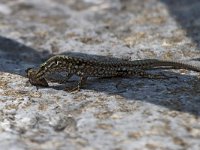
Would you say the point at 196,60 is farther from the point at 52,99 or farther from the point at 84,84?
the point at 52,99

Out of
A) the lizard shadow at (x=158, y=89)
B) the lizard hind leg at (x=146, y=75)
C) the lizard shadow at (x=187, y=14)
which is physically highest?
the lizard shadow at (x=187, y=14)

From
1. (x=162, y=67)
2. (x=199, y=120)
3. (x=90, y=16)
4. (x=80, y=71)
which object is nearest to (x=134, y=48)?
(x=162, y=67)

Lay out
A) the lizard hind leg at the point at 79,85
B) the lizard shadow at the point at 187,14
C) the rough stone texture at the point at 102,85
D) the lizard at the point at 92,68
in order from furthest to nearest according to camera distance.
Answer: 1. the lizard shadow at the point at 187,14
2. the lizard at the point at 92,68
3. the lizard hind leg at the point at 79,85
4. the rough stone texture at the point at 102,85

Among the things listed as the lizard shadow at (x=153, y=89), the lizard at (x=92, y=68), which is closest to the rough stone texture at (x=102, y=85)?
the lizard shadow at (x=153, y=89)

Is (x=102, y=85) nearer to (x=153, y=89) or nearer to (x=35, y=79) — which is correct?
(x=153, y=89)

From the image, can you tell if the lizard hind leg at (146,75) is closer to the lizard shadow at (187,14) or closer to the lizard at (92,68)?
the lizard at (92,68)

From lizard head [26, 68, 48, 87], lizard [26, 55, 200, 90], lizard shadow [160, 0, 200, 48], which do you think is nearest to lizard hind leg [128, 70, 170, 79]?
lizard [26, 55, 200, 90]

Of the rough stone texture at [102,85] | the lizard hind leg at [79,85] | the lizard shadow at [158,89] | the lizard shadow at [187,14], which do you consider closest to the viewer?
the rough stone texture at [102,85]
